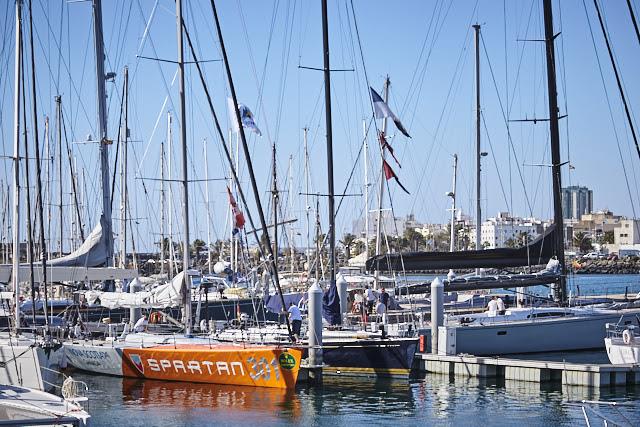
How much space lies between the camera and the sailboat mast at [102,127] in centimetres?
3978

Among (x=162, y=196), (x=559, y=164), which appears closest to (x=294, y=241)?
(x=162, y=196)

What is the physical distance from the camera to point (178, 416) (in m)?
27.3

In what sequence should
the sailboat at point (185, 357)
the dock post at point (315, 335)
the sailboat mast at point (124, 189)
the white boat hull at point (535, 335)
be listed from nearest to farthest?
the sailboat at point (185, 357) < the dock post at point (315, 335) < the white boat hull at point (535, 335) < the sailboat mast at point (124, 189)

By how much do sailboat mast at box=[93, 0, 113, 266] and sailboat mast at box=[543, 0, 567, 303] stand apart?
1661 cm

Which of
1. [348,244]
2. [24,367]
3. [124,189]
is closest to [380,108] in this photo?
[24,367]

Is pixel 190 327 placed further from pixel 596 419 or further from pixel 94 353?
pixel 596 419

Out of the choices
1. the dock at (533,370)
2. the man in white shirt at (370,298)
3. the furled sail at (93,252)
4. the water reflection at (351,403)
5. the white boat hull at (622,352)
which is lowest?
the water reflection at (351,403)

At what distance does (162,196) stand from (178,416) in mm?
38871

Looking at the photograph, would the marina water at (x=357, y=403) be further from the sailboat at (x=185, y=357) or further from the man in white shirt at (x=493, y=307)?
the man in white shirt at (x=493, y=307)

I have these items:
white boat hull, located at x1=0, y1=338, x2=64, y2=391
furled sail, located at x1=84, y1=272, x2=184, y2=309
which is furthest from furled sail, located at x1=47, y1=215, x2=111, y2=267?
white boat hull, located at x1=0, y1=338, x2=64, y2=391

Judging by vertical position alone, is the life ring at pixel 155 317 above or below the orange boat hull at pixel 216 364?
above

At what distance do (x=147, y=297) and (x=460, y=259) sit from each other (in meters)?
11.1

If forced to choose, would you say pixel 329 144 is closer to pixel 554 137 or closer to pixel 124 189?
pixel 554 137

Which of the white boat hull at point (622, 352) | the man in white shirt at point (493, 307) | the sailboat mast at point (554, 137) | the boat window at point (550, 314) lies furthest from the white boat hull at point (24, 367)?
the sailboat mast at point (554, 137)
